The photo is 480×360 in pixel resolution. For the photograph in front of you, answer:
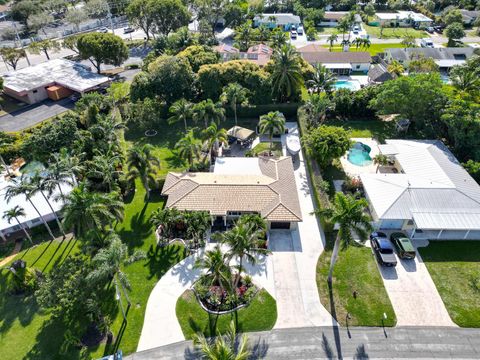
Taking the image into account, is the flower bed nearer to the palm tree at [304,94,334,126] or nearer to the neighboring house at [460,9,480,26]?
the palm tree at [304,94,334,126]

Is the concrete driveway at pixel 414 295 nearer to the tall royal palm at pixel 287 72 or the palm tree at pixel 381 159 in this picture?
the palm tree at pixel 381 159

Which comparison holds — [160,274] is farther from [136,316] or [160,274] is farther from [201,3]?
[201,3]

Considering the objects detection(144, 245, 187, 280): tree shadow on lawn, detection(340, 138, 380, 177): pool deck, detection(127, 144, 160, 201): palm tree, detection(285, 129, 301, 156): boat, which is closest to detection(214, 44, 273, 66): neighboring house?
detection(285, 129, 301, 156): boat

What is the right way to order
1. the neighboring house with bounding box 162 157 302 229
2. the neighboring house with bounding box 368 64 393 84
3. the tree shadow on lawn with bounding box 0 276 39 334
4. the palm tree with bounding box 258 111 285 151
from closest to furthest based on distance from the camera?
the tree shadow on lawn with bounding box 0 276 39 334, the neighboring house with bounding box 162 157 302 229, the palm tree with bounding box 258 111 285 151, the neighboring house with bounding box 368 64 393 84

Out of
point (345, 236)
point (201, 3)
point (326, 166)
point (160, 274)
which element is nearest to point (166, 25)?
point (201, 3)

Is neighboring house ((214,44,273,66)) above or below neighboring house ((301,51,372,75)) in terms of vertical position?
above
